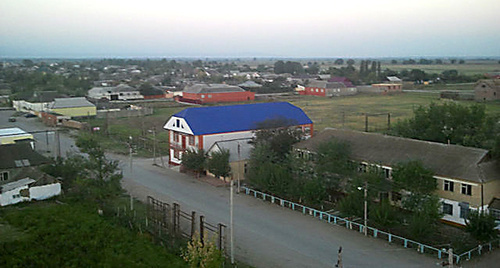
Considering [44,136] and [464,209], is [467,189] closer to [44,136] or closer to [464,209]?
[464,209]

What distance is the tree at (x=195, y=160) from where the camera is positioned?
22422 millimetres

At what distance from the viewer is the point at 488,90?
1861 inches

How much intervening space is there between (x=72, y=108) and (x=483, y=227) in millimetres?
38774

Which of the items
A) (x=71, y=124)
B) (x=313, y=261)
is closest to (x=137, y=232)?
(x=313, y=261)

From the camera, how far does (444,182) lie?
16.1 metres

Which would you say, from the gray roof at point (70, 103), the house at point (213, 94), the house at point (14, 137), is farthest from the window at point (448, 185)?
the house at point (213, 94)

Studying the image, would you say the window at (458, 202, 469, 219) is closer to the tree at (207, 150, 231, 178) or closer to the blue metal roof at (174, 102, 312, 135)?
the tree at (207, 150, 231, 178)

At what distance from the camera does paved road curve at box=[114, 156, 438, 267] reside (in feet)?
42.5

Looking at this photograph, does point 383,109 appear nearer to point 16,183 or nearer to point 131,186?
point 131,186

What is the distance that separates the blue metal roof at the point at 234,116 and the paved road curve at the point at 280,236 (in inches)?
176

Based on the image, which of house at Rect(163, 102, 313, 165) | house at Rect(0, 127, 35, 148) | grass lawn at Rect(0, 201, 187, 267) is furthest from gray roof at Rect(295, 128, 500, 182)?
house at Rect(0, 127, 35, 148)

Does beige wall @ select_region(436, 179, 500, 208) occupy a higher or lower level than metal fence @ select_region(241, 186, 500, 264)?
higher

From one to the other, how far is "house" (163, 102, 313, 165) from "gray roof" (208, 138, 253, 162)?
90cm

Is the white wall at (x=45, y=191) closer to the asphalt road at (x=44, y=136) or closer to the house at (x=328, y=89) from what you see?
the asphalt road at (x=44, y=136)
